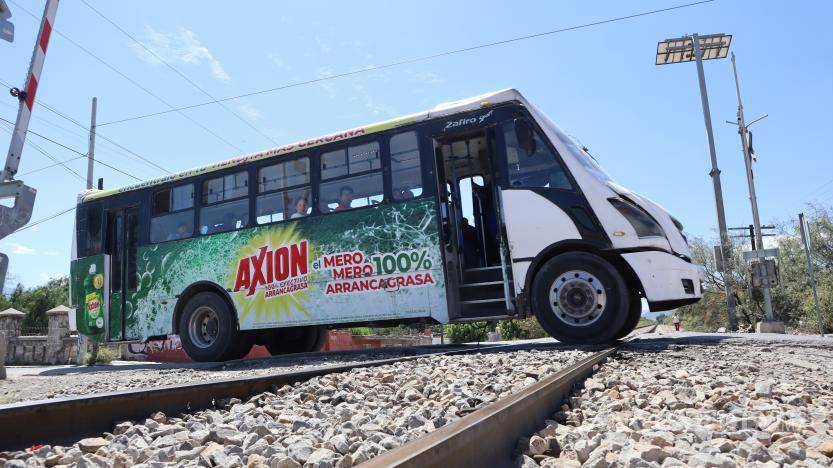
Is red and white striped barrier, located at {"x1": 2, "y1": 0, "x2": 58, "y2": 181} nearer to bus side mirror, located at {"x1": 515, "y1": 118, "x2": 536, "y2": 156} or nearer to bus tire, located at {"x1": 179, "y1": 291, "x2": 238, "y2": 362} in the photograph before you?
bus tire, located at {"x1": 179, "y1": 291, "x2": 238, "y2": 362}

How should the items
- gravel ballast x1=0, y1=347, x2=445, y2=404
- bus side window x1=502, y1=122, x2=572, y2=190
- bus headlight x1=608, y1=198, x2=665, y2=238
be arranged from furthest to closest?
bus side window x1=502, y1=122, x2=572, y2=190 < bus headlight x1=608, y1=198, x2=665, y2=238 < gravel ballast x1=0, y1=347, x2=445, y2=404

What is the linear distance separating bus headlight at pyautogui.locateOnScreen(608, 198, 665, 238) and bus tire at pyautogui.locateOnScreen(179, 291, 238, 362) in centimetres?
591

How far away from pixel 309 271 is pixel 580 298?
3.74 meters

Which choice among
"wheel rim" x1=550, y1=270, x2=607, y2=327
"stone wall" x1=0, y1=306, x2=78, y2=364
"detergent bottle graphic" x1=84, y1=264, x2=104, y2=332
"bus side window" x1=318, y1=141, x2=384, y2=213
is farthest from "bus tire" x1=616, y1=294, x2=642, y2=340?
"stone wall" x1=0, y1=306, x2=78, y2=364

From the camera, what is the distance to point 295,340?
10398 millimetres

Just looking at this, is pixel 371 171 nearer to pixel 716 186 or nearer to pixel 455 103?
pixel 455 103

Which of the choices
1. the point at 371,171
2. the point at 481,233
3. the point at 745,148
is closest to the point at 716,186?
the point at 745,148

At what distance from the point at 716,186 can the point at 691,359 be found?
18018 mm

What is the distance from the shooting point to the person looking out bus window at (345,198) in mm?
7625

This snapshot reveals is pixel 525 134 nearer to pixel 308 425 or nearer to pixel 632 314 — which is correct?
pixel 632 314

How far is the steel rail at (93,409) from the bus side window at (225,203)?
216 inches

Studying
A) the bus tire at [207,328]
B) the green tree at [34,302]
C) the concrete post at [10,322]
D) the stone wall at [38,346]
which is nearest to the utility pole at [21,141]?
the bus tire at [207,328]

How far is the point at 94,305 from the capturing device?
9.70 metres

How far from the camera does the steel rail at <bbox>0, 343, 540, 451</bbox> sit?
222 centimetres
